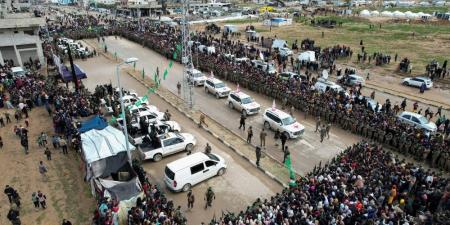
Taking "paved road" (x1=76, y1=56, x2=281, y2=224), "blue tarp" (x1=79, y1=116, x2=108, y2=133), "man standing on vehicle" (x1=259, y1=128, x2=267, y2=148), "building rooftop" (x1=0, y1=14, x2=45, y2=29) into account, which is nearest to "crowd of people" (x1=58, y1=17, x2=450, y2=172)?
"man standing on vehicle" (x1=259, y1=128, x2=267, y2=148)

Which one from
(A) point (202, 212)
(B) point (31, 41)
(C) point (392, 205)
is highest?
(B) point (31, 41)

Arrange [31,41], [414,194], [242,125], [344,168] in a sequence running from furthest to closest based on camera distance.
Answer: [31,41] < [242,125] < [344,168] < [414,194]

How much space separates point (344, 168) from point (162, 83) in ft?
73.4

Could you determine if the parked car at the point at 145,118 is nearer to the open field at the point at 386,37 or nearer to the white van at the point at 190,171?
the white van at the point at 190,171

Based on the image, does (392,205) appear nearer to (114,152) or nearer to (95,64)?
(114,152)

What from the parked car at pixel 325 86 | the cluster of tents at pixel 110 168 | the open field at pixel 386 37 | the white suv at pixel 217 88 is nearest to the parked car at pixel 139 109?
the cluster of tents at pixel 110 168

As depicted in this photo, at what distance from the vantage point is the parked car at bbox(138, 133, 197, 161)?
19.6m

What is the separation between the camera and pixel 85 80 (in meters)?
35.2

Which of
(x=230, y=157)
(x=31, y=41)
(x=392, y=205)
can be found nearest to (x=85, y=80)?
(x=31, y=41)

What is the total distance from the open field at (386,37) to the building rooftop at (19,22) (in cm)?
3593

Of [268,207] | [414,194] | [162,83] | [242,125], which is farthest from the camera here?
[162,83]

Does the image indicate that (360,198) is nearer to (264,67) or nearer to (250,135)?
(250,135)

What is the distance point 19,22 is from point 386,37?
5401 centimetres

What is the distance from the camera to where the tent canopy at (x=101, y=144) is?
1670 centimetres
